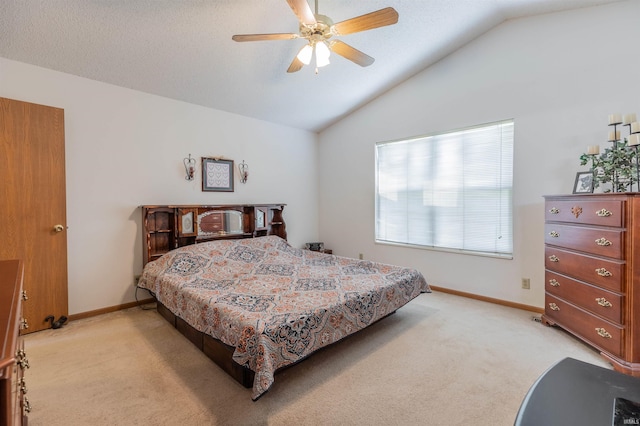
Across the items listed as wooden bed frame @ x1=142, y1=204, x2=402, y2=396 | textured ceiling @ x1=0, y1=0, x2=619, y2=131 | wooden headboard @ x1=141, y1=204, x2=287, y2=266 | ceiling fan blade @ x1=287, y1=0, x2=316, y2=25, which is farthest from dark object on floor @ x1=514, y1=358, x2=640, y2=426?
wooden headboard @ x1=141, y1=204, x2=287, y2=266

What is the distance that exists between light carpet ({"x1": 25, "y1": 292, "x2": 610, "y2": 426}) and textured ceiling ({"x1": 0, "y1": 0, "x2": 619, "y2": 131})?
2631 mm

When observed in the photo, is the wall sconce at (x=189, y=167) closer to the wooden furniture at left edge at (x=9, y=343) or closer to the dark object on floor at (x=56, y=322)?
the dark object on floor at (x=56, y=322)

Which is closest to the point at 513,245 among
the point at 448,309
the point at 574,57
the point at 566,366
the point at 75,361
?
the point at 448,309

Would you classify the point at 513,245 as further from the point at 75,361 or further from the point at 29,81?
the point at 29,81

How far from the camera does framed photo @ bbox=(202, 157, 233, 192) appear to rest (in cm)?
390

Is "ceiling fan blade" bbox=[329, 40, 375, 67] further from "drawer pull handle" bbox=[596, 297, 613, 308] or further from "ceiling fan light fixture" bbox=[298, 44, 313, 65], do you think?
"drawer pull handle" bbox=[596, 297, 613, 308]

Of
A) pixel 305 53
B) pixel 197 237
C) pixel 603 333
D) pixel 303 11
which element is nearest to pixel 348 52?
pixel 305 53

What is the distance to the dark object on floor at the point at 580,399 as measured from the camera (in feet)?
2.22

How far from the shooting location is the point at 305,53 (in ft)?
7.90

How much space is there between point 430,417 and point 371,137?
150 inches

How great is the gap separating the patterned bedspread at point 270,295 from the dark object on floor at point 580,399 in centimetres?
125

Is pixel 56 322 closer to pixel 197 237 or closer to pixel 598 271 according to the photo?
pixel 197 237

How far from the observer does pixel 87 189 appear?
304 cm

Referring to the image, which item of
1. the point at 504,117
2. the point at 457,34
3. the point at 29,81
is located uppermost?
the point at 457,34
